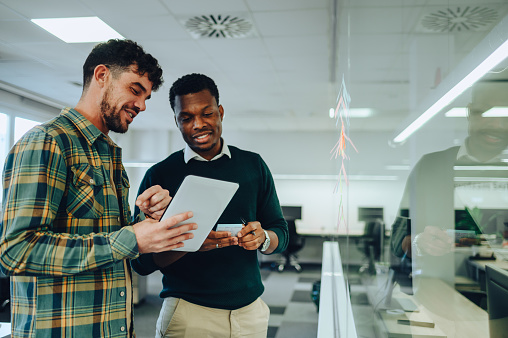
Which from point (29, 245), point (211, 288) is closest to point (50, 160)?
point (29, 245)

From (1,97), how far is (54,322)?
5.87 meters

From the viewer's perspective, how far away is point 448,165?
45 centimetres

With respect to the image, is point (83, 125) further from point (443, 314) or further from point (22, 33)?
point (22, 33)

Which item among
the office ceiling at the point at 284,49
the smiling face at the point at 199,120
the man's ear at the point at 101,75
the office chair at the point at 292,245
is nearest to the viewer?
the office ceiling at the point at 284,49

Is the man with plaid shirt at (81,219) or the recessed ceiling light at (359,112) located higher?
the recessed ceiling light at (359,112)

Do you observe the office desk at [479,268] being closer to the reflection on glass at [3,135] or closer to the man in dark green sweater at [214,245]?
the man in dark green sweater at [214,245]

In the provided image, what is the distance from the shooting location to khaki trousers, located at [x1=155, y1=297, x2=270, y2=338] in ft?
4.26

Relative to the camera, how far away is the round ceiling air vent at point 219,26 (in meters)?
3.13

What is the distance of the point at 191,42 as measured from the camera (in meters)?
3.65

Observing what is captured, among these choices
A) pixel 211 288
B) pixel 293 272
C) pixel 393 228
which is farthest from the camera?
pixel 293 272

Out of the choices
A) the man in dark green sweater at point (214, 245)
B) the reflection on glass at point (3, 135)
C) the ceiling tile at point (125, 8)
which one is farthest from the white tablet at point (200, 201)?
the reflection on glass at point (3, 135)

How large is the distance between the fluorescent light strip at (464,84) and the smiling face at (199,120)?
92 cm

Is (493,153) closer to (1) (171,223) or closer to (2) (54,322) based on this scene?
(1) (171,223)

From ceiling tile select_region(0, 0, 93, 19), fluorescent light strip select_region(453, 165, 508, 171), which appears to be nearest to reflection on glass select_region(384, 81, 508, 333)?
fluorescent light strip select_region(453, 165, 508, 171)
